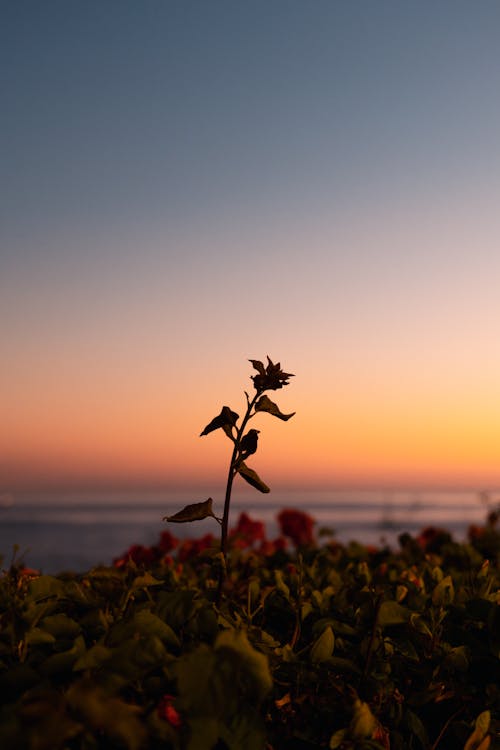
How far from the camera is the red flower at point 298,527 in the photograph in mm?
6750

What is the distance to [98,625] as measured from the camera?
2018 millimetres

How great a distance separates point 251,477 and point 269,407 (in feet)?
0.75

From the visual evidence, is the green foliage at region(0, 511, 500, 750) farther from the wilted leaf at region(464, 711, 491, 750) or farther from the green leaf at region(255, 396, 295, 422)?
the green leaf at region(255, 396, 295, 422)

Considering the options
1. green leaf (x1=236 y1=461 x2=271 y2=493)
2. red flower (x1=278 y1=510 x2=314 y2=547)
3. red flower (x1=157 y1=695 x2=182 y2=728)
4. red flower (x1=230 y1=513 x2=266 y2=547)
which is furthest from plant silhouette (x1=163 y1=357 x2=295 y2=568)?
red flower (x1=278 y1=510 x2=314 y2=547)

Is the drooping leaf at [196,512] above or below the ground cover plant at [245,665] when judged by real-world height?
above

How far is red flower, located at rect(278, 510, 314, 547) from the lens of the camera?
22.1ft

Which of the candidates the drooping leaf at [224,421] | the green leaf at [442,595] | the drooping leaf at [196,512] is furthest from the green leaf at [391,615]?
the drooping leaf at [224,421]

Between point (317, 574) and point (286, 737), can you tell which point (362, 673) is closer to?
point (286, 737)

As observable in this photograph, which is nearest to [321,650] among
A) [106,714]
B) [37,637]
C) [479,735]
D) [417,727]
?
[417,727]

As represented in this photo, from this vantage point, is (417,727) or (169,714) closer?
(169,714)

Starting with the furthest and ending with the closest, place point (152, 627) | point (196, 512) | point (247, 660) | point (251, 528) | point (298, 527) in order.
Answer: point (298, 527) → point (251, 528) → point (196, 512) → point (152, 627) → point (247, 660)

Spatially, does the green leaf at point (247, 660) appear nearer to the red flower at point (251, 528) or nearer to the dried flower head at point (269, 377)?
the dried flower head at point (269, 377)

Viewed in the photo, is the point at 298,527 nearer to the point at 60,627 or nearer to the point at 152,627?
the point at 60,627

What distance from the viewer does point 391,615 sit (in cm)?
229
